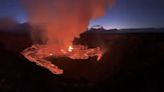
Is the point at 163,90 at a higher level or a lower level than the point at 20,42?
lower

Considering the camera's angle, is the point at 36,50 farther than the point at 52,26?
No

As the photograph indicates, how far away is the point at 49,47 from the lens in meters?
21.8

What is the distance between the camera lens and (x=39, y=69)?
1789 cm

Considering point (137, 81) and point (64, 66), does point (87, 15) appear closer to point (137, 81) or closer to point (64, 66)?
point (64, 66)

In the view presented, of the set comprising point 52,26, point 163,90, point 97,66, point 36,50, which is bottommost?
point 163,90

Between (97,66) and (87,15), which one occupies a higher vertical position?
(87,15)

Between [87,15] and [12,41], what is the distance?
791 cm

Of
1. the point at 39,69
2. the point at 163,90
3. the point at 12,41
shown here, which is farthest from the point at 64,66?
the point at 12,41

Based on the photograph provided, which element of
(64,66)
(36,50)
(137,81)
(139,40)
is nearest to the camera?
(137,81)

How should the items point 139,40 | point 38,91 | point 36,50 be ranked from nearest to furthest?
point 38,91 → point 36,50 → point 139,40

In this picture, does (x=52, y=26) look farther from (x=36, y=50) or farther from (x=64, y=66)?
(x=64, y=66)

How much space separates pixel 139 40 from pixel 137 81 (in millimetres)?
9178

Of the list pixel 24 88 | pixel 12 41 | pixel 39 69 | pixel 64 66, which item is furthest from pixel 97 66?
A: pixel 12 41

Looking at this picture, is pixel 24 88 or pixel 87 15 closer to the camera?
pixel 24 88
